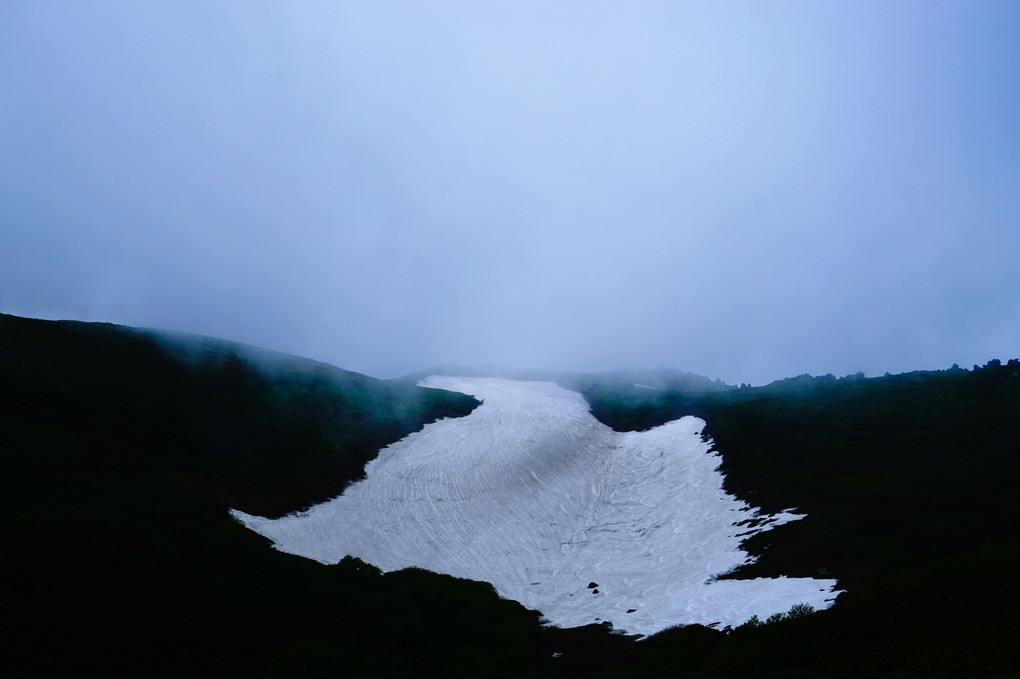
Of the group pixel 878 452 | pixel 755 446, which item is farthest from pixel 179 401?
pixel 878 452

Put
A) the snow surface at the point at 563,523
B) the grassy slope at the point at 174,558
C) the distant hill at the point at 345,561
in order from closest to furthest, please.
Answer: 1. the distant hill at the point at 345,561
2. the grassy slope at the point at 174,558
3. the snow surface at the point at 563,523

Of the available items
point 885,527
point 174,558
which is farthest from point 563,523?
point 174,558

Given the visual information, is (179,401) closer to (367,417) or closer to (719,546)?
(367,417)

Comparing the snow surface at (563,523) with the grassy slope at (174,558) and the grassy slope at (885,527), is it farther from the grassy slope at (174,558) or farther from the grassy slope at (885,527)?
the grassy slope at (174,558)

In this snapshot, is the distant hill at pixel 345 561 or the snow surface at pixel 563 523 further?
the snow surface at pixel 563 523

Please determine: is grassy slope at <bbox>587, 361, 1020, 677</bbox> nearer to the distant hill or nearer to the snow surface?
the distant hill

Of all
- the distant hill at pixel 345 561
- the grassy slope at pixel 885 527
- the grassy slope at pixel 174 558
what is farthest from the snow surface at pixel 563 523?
the grassy slope at pixel 174 558
